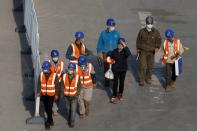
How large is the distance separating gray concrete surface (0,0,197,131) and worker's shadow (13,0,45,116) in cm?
3

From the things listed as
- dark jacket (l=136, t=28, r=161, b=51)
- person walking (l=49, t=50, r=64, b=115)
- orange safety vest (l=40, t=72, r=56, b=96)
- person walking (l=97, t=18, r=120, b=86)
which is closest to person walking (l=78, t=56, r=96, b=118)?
person walking (l=49, t=50, r=64, b=115)

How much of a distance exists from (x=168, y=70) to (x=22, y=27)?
6542mm

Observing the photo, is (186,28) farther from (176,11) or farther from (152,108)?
(152,108)

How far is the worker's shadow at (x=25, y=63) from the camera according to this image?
18.2 meters

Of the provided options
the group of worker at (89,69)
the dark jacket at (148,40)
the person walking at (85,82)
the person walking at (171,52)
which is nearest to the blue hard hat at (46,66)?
the group of worker at (89,69)

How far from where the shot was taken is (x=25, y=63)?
67.7 feet

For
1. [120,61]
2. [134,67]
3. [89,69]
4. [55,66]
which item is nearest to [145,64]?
[120,61]

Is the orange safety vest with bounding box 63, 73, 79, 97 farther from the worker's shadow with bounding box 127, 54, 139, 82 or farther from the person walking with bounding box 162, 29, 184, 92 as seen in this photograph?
the worker's shadow with bounding box 127, 54, 139, 82

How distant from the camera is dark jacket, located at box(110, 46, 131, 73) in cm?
1722

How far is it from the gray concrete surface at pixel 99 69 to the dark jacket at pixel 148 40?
1195 mm

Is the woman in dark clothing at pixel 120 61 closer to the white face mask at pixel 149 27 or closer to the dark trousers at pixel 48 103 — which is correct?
the white face mask at pixel 149 27

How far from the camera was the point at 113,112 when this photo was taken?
17422 mm

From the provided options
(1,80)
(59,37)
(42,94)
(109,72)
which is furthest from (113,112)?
(59,37)

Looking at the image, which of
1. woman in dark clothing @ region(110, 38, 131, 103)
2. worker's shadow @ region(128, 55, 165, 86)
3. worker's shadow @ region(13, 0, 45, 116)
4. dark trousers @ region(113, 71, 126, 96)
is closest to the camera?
woman in dark clothing @ region(110, 38, 131, 103)
